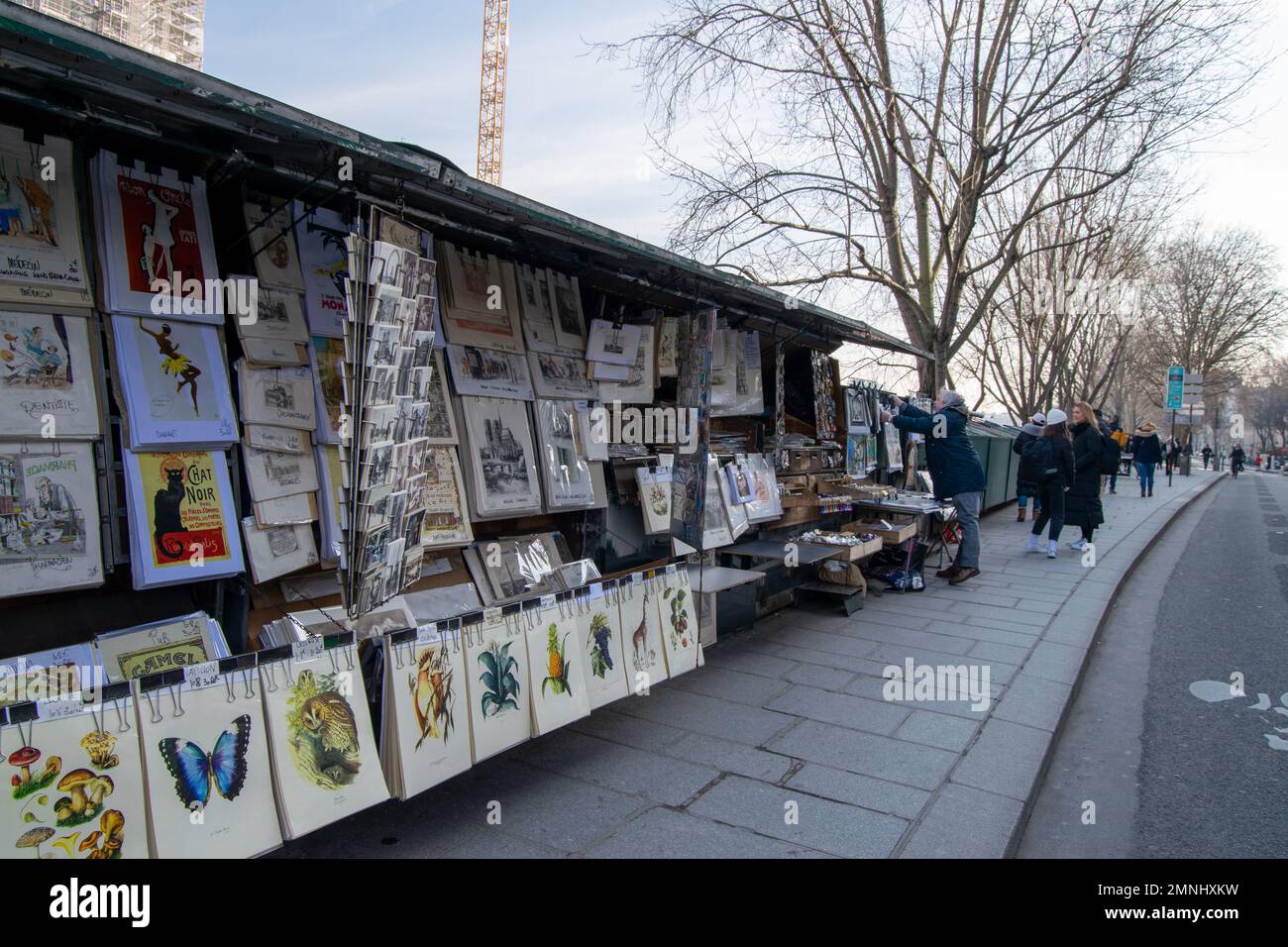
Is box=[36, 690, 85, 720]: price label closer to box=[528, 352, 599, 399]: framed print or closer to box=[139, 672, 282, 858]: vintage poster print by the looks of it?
box=[139, 672, 282, 858]: vintage poster print

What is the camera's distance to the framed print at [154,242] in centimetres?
281

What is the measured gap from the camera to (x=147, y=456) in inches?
112

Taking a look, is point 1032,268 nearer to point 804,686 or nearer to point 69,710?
point 804,686

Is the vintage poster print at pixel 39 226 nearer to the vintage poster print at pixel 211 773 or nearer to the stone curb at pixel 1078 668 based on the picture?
the vintage poster print at pixel 211 773

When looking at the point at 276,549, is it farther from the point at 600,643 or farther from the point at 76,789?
the point at 600,643

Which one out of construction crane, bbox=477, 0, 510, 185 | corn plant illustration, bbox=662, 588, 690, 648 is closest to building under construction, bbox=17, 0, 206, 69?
construction crane, bbox=477, 0, 510, 185

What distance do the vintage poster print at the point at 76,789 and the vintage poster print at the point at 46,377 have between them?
3.63ft

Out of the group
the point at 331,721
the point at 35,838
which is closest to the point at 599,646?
the point at 331,721

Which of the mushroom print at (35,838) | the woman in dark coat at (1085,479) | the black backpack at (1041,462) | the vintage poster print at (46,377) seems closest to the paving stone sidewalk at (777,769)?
the mushroom print at (35,838)

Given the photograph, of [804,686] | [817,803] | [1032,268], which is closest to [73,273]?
[817,803]

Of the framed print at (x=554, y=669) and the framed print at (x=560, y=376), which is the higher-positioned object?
the framed print at (x=560, y=376)

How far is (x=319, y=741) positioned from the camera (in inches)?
102

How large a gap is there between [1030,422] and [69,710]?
489 inches

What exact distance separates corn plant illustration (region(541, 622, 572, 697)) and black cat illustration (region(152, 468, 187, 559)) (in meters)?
1.49
